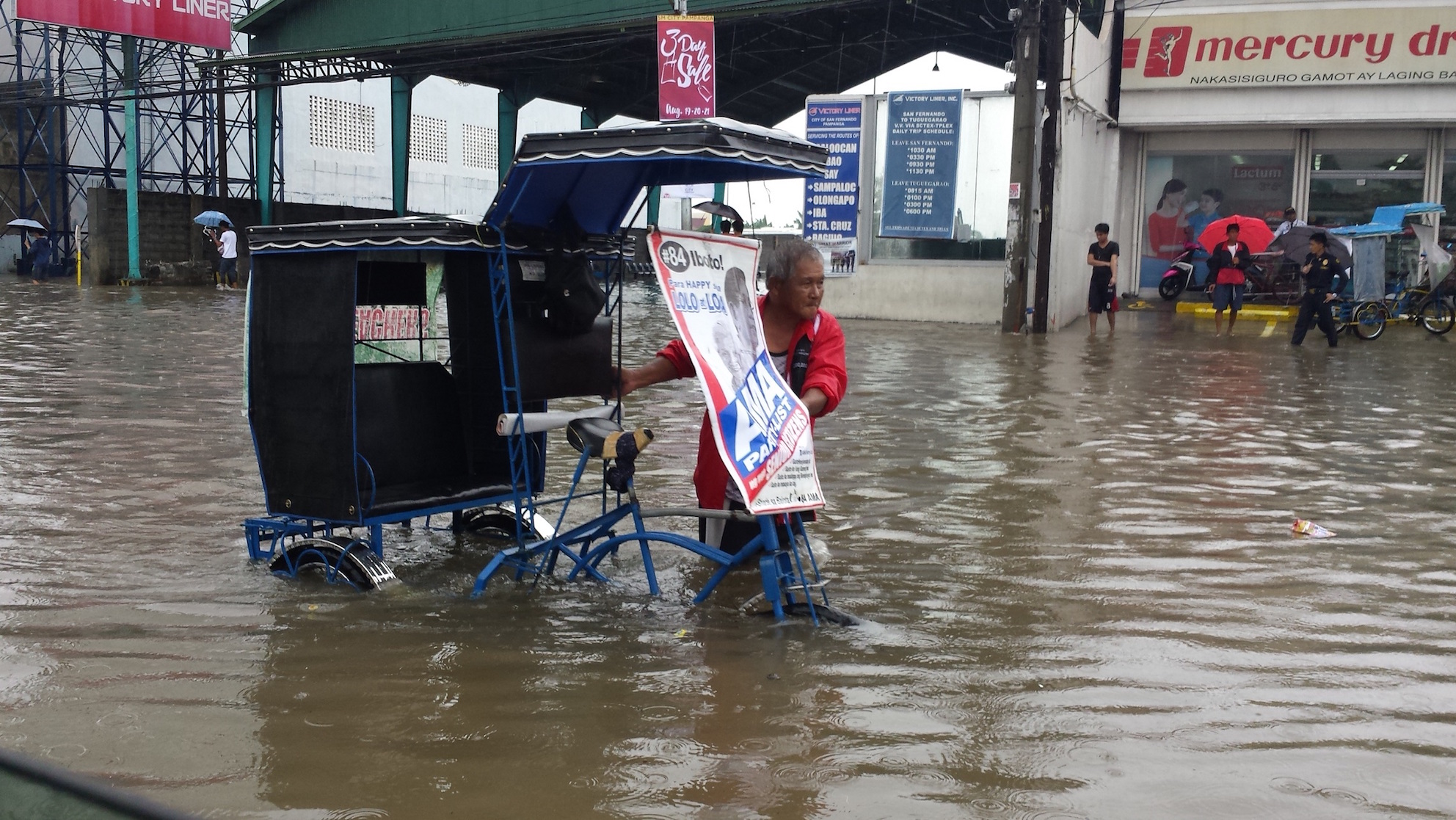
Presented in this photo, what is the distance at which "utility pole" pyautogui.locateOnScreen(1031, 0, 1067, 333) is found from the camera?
19359 millimetres

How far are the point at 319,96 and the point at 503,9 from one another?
11.7 metres

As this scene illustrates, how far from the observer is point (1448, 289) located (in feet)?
62.3

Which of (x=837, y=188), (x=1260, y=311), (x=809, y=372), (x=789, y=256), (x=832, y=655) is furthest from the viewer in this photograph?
(x=837, y=188)

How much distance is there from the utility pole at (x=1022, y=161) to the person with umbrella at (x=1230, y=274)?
113 inches

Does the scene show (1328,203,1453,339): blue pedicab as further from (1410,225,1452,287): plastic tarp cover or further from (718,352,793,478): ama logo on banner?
(718,352,793,478): ama logo on banner

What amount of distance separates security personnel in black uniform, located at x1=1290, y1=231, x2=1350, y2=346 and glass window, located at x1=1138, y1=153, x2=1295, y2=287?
6.94m

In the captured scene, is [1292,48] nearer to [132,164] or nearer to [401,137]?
[401,137]

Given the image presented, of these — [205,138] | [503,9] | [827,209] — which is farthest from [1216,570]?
[205,138]

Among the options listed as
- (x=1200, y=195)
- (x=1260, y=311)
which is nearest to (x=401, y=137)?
(x=1200, y=195)

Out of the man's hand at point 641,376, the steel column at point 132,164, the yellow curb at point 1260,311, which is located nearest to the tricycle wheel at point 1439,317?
the yellow curb at point 1260,311

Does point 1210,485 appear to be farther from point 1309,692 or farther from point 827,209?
point 827,209

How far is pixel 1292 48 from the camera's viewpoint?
2208 cm

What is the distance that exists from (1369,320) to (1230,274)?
1993mm

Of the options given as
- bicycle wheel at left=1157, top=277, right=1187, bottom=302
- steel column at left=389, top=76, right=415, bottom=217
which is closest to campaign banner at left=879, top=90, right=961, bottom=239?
bicycle wheel at left=1157, top=277, right=1187, bottom=302
